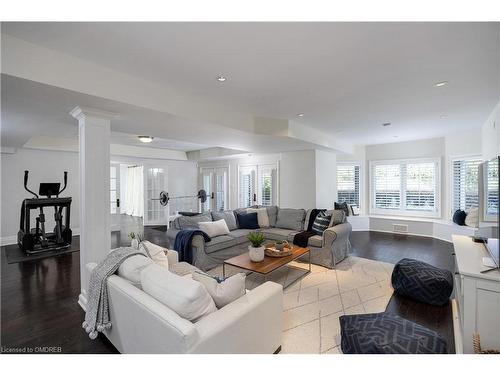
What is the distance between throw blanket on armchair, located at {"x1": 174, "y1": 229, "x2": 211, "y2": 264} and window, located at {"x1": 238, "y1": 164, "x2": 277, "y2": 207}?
3.44 metres

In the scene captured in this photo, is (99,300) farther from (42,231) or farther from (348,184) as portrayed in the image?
(348,184)

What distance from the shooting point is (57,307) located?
2783 mm

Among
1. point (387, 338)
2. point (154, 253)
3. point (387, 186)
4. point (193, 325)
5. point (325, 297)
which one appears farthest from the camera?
point (387, 186)

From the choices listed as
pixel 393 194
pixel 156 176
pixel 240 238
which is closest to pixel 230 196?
pixel 156 176

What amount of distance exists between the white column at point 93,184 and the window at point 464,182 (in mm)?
7149

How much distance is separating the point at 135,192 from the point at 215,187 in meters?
2.84

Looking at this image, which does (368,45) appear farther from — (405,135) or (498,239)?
(405,135)

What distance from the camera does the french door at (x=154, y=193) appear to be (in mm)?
8062

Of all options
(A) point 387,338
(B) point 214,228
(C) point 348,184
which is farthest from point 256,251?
(C) point 348,184

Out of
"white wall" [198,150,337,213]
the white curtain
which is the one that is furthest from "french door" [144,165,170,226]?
"white wall" [198,150,337,213]

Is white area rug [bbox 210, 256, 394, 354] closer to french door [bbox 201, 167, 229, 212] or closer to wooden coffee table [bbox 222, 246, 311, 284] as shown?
wooden coffee table [bbox 222, 246, 311, 284]

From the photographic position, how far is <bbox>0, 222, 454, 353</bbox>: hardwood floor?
2.16 metres

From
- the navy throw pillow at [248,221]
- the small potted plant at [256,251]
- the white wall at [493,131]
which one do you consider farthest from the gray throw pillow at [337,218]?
the white wall at [493,131]
